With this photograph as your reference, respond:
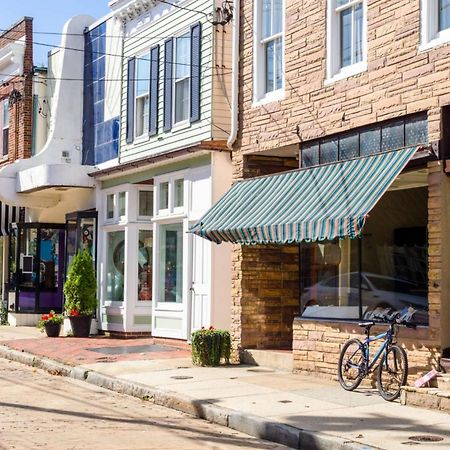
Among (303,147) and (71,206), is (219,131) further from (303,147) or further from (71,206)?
(71,206)

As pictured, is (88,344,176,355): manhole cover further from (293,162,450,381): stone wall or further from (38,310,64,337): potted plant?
(293,162,450,381): stone wall

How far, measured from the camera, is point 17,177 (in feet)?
70.6

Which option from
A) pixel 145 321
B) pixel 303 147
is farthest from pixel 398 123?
pixel 145 321

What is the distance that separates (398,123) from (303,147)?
228 cm

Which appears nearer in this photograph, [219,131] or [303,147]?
[303,147]

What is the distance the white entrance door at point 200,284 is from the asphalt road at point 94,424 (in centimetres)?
343

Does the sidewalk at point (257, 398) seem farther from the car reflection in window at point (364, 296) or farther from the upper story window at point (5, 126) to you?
the upper story window at point (5, 126)

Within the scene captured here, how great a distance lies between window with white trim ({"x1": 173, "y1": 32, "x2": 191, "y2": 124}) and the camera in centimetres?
1722

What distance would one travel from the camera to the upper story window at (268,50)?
14711 millimetres

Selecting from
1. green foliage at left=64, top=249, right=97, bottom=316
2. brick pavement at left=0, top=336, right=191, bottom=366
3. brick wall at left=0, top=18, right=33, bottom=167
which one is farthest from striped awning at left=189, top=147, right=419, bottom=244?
brick wall at left=0, top=18, right=33, bottom=167

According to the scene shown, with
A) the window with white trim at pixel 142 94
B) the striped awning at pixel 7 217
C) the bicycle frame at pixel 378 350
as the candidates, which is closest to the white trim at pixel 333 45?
the bicycle frame at pixel 378 350

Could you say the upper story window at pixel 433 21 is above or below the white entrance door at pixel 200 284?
above

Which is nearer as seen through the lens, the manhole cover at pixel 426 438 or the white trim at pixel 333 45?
the manhole cover at pixel 426 438

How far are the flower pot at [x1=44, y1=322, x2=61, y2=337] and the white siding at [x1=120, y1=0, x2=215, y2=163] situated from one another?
4047mm
